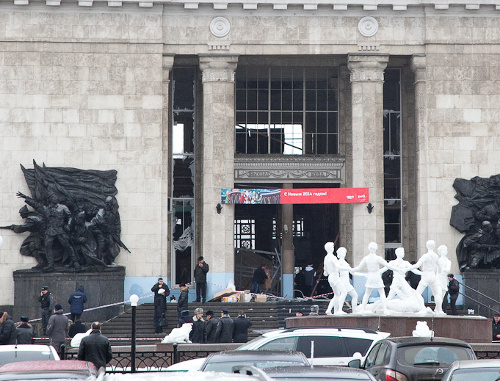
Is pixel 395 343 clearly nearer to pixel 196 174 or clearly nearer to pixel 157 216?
pixel 157 216

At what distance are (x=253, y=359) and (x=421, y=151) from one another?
80.1 ft

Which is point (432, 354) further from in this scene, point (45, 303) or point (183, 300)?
point (45, 303)

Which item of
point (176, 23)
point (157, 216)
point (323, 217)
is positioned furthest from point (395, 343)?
point (323, 217)

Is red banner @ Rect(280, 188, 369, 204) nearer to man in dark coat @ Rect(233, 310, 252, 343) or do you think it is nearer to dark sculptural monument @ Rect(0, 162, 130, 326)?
dark sculptural monument @ Rect(0, 162, 130, 326)

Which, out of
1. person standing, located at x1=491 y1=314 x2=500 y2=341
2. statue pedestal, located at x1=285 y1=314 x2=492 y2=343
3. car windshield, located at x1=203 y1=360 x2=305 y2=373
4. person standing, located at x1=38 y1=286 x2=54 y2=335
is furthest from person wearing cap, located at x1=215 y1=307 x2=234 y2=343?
car windshield, located at x1=203 y1=360 x2=305 y2=373

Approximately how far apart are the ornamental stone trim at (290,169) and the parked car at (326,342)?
2071cm

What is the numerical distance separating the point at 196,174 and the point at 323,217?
5758 millimetres

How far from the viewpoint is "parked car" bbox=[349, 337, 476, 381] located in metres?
14.2

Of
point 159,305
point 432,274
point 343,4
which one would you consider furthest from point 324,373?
point 343,4

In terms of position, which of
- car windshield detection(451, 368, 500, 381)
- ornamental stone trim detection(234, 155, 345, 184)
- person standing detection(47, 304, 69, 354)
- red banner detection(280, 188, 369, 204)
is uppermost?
ornamental stone trim detection(234, 155, 345, 184)

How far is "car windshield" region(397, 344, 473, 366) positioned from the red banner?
20.8 m

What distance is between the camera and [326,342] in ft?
59.7

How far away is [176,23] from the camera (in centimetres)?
3628

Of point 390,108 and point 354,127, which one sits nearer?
point 354,127
